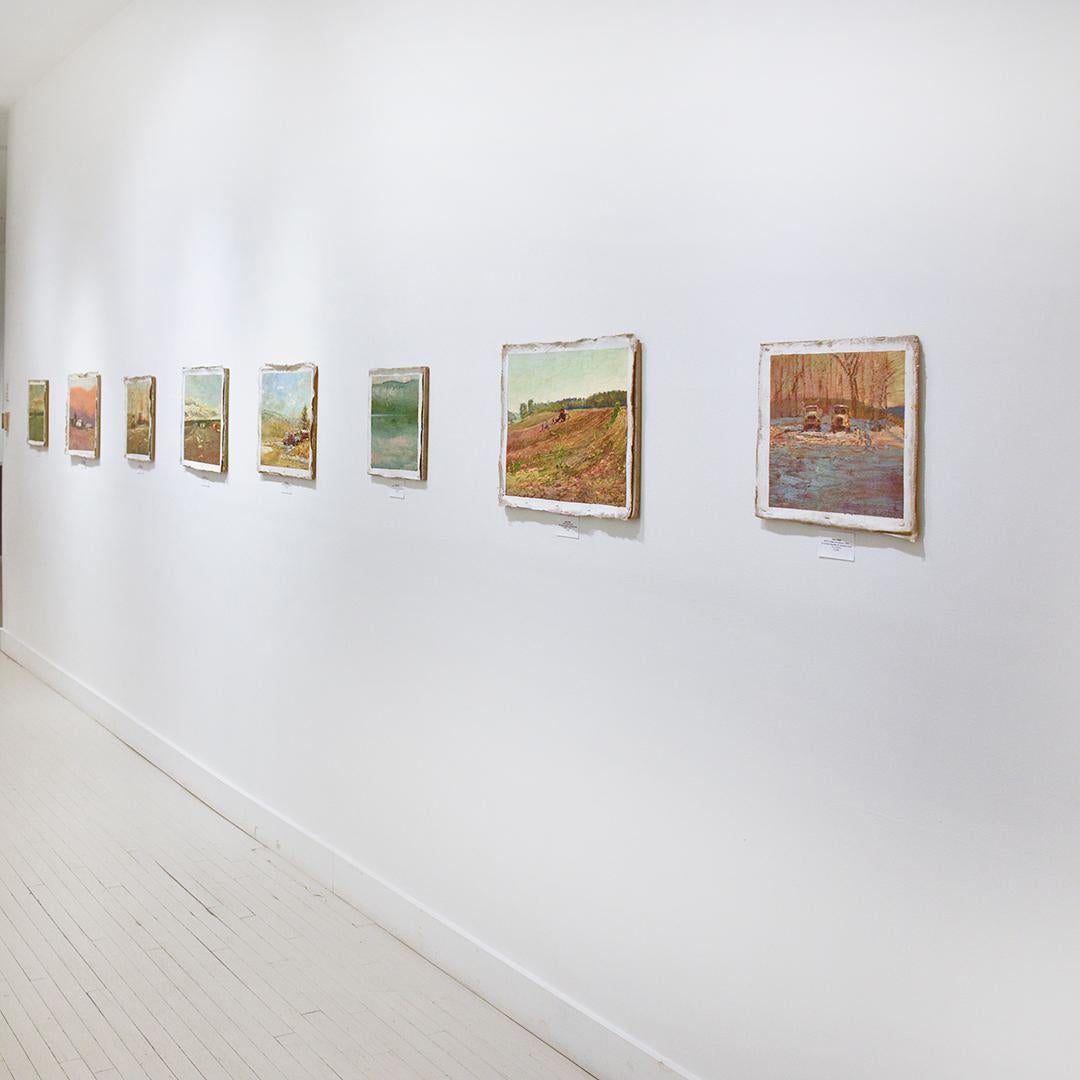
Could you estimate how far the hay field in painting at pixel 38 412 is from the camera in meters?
9.75

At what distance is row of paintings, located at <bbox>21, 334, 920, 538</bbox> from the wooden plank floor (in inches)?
73.4

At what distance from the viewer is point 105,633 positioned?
8445 millimetres

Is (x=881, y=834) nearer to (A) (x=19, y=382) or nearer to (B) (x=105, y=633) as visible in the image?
(B) (x=105, y=633)

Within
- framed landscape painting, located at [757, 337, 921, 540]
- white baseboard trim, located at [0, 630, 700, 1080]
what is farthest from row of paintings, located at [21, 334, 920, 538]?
white baseboard trim, located at [0, 630, 700, 1080]

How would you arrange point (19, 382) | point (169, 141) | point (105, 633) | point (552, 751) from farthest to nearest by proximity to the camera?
point (19, 382) → point (105, 633) → point (169, 141) → point (552, 751)

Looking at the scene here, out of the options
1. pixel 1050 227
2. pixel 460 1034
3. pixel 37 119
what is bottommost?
pixel 460 1034

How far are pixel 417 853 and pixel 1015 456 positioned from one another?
3056 millimetres

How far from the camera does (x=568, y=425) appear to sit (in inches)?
157

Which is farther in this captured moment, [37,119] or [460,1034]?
[37,119]

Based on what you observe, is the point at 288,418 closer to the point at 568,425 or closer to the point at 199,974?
the point at 568,425

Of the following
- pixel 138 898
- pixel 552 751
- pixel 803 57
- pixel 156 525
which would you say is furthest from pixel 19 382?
pixel 803 57

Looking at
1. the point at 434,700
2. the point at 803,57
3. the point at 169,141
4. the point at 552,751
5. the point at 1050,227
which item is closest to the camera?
the point at 1050,227

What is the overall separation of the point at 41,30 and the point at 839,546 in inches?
303

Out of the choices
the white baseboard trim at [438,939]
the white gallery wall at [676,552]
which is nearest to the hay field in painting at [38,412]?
the white baseboard trim at [438,939]
